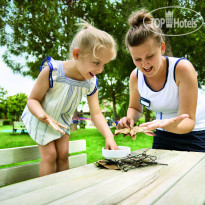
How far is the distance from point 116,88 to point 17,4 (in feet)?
26.2

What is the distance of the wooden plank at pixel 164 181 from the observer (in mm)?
793

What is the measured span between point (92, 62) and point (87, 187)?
946 mm

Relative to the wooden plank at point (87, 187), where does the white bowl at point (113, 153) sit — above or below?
above

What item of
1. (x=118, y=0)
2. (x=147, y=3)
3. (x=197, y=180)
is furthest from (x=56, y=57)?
(x=197, y=180)

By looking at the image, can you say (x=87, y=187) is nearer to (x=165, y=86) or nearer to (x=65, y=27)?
(x=165, y=86)

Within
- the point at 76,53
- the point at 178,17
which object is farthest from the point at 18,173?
the point at 178,17

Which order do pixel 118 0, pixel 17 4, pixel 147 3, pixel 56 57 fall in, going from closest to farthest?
pixel 147 3, pixel 118 0, pixel 56 57, pixel 17 4

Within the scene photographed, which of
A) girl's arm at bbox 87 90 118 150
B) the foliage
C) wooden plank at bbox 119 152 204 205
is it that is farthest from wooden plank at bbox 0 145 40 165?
the foliage

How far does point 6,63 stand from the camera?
8352 mm

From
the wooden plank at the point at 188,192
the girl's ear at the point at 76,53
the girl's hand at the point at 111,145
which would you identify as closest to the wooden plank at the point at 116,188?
the wooden plank at the point at 188,192

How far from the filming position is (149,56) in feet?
5.09

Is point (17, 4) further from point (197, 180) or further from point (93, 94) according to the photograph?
point (197, 180)

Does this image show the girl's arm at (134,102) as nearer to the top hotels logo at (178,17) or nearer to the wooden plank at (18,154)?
the wooden plank at (18,154)

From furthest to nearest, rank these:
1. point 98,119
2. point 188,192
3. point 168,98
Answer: point 98,119, point 168,98, point 188,192
